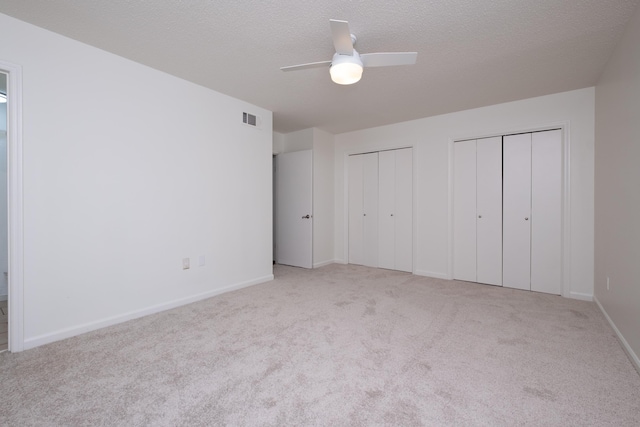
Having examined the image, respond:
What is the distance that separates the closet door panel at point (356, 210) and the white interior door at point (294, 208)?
2.83 ft

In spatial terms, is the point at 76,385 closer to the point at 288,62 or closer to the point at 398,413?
the point at 398,413

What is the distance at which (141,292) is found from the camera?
2809mm

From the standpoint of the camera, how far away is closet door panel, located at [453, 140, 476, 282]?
13.6 feet

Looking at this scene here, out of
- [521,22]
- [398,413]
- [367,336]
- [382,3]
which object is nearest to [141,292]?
[367,336]

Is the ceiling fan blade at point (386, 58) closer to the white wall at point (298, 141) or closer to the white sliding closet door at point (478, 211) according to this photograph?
the white sliding closet door at point (478, 211)

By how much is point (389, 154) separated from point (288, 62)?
269cm

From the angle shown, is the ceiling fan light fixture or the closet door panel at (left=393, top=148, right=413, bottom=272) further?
the closet door panel at (left=393, top=148, right=413, bottom=272)

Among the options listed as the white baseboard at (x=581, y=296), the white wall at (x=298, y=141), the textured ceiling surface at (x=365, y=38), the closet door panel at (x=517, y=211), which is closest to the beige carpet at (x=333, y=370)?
the white baseboard at (x=581, y=296)

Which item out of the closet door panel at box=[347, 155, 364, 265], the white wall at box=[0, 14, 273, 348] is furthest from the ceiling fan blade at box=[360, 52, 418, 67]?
Result: the closet door panel at box=[347, 155, 364, 265]

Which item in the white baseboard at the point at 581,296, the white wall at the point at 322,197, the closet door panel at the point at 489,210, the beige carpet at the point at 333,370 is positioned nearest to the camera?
the beige carpet at the point at 333,370

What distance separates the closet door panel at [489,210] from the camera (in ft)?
12.9

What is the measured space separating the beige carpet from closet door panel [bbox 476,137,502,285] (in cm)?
97

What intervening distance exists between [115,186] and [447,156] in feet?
13.5

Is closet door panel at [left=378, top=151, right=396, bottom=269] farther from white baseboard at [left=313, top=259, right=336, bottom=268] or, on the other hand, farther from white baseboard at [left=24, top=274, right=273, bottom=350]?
white baseboard at [left=24, top=274, right=273, bottom=350]
